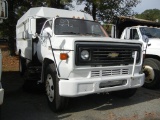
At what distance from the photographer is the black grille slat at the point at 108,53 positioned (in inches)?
203

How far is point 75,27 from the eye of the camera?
21.9 ft

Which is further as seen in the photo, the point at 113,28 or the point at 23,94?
the point at 113,28

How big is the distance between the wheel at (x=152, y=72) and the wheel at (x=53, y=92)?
386 cm

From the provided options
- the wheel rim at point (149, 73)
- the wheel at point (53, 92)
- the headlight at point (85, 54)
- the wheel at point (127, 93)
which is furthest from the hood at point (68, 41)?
the wheel rim at point (149, 73)

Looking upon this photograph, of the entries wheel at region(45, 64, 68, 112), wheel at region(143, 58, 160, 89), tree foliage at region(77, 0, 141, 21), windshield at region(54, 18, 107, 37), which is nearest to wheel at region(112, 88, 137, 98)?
windshield at region(54, 18, 107, 37)

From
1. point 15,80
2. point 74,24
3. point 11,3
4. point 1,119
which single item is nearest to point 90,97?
point 74,24

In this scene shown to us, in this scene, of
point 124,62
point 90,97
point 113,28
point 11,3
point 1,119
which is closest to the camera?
point 1,119

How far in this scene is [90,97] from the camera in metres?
7.08

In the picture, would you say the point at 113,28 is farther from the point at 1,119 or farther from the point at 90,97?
the point at 1,119

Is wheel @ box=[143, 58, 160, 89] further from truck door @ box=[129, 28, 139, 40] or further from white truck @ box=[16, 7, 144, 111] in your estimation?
white truck @ box=[16, 7, 144, 111]

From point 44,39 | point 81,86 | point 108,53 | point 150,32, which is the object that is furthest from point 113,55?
point 150,32

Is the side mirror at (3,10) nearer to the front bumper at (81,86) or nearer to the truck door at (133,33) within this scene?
the front bumper at (81,86)

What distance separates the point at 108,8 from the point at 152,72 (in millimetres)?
10723

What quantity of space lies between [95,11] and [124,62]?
45.4 ft
